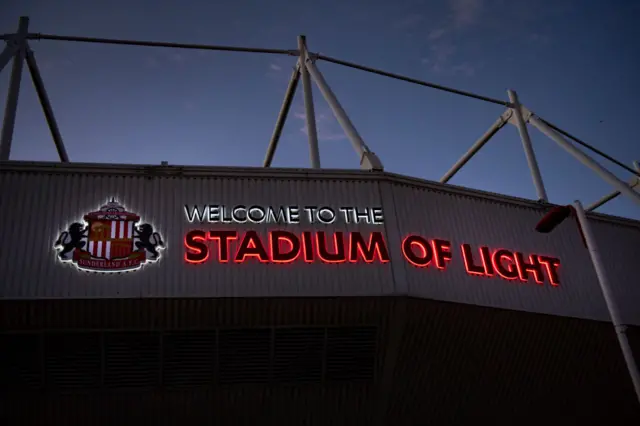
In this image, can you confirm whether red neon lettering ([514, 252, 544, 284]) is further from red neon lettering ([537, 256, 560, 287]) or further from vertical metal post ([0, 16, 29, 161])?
vertical metal post ([0, 16, 29, 161])

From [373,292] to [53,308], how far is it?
29.2 feet

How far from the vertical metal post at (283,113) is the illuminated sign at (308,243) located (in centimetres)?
865

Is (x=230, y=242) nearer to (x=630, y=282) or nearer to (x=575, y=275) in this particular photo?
(x=575, y=275)

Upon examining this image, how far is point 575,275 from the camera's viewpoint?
21.2 m

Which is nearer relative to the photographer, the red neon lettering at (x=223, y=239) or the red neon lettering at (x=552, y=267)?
the red neon lettering at (x=223, y=239)

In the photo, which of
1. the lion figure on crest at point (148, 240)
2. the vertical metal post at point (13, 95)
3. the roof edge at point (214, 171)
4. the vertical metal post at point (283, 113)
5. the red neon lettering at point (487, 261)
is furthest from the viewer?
the vertical metal post at point (283, 113)

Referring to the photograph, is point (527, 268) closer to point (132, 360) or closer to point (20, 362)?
point (132, 360)

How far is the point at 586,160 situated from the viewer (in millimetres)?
24828

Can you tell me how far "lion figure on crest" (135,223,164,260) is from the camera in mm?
17141

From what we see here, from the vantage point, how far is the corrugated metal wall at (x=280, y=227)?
1652 centimetres

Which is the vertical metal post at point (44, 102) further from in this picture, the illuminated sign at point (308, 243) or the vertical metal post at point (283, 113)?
the illuminated sign at point (308, 243)

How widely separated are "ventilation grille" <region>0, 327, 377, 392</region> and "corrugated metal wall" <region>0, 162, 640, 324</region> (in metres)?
1.47

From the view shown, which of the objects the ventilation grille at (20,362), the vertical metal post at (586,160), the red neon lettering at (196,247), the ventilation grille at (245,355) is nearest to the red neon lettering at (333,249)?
the ventilation grille at (245,355)

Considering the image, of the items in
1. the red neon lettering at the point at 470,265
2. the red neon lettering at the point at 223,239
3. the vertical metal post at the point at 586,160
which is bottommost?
the red neon lettering at the point at 470,265
